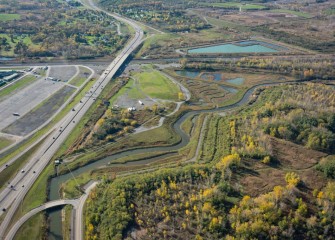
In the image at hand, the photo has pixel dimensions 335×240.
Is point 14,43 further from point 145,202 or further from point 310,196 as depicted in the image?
point 310,196

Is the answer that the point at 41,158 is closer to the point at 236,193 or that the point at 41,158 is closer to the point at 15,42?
the point at 236,193

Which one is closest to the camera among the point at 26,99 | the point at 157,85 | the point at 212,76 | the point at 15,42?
the point at 26,99

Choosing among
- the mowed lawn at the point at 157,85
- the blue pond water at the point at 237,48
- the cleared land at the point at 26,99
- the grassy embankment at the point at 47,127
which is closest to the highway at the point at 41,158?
the grassy embankment at the point at 47,127

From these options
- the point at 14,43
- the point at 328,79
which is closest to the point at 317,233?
the point at 328,79

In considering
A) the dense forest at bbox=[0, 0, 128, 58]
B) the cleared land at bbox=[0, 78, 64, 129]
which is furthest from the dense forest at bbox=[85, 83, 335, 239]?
the dense forest at bbox=[0, 0, 128, 58]

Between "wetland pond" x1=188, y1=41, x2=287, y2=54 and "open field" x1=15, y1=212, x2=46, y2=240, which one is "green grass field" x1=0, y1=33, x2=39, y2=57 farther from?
"open field" x1=15, y1=212, x2=46, y2=240

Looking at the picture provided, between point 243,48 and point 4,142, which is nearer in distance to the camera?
point 4,142

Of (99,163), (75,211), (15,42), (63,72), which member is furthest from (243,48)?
(75,211)

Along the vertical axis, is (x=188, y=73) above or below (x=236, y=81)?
above
